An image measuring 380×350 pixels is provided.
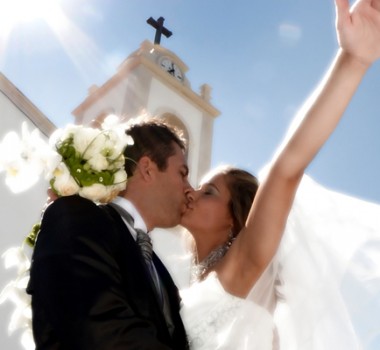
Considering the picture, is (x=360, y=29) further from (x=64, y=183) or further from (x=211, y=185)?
(x=211, y=185)

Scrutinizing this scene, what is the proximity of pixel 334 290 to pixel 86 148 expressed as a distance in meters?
1.44

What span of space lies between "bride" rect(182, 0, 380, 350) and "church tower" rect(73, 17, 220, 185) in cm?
1064

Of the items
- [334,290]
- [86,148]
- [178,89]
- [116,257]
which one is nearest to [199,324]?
[334,290]

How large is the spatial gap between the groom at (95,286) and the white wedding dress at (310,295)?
0.31 metres

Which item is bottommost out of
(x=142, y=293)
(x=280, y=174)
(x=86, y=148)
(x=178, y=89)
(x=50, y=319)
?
(x=50, y=319)

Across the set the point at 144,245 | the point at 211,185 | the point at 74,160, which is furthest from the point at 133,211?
the point at 211,185

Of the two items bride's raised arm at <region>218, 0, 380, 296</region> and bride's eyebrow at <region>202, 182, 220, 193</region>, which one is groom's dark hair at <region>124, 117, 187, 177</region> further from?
bride's raised arm at <region>218, 0, 380, 296</region>

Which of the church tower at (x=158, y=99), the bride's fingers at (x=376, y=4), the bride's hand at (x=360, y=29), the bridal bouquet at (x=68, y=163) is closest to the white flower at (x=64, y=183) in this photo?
the bridal bouquet at (x=68, y=163)

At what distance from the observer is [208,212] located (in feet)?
11.6

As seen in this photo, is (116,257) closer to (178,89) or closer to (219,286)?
(219,286)

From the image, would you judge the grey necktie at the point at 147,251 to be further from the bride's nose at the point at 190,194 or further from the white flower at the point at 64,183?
the bride's nose at the point at 190,194

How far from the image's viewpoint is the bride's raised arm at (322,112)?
6.93 feet

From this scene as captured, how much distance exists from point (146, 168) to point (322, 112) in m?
1.19

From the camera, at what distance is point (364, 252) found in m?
2.81
